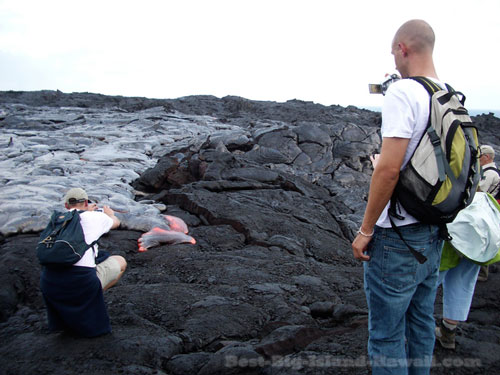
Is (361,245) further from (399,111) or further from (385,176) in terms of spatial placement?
(399,111)

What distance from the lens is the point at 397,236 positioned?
2363mm

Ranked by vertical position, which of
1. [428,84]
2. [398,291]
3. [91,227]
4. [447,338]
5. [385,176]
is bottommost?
[447,338]

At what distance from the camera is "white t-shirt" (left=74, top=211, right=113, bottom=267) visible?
3.79 metres

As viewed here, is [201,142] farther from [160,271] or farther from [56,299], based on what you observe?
[56,299]

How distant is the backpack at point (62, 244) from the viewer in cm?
A: 361

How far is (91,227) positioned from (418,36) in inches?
130

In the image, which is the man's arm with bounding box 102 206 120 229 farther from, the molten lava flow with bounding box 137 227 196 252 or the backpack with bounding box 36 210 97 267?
the molten lava flow with bounding box 137 227 196 252

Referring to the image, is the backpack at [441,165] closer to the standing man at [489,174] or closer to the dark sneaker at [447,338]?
the dark sneaker at [447,338]

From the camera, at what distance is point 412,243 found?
236 centimetres

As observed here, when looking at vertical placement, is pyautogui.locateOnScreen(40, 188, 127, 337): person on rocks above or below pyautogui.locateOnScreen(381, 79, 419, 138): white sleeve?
below

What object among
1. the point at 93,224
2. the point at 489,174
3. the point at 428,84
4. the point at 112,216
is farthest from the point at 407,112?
the point at 489,174

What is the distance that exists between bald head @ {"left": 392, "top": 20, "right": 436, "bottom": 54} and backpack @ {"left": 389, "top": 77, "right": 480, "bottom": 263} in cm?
26

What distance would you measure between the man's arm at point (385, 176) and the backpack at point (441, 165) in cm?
8

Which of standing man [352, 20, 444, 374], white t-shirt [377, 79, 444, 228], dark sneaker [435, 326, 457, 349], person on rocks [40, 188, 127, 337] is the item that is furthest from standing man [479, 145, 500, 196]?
person on rocks [40, 188, 127, 337]
